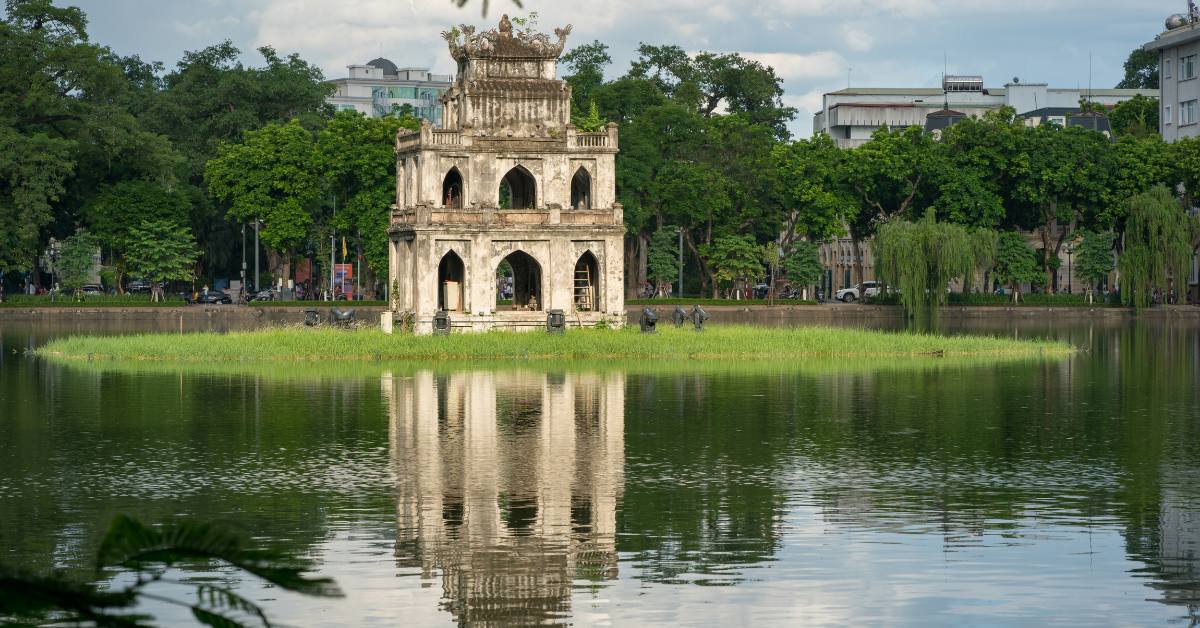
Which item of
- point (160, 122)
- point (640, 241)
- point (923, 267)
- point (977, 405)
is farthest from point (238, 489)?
point (160, 122)

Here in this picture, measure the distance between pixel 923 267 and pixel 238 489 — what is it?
2745 inches

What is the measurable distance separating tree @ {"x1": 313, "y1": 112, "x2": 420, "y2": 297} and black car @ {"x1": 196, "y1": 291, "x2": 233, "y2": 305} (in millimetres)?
15845

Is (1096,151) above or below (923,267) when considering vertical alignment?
above

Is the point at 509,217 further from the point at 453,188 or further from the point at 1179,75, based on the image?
the point at 1179,75

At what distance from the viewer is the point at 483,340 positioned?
197ft

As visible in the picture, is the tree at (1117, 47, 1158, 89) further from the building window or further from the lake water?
the lake water

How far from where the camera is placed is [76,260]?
110 meters

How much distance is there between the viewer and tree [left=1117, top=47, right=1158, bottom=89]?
177 m

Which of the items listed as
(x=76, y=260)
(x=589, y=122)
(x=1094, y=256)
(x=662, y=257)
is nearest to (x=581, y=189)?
(x=589, y=122)

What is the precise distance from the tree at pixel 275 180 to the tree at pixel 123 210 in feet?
11.8

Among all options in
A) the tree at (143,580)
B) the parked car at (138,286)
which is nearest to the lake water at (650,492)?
the tree at (143,580)

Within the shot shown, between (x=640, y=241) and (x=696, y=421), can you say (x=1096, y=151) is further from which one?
(x=696, y=421)

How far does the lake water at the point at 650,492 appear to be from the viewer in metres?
17.5

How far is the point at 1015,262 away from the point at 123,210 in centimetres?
5801
